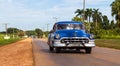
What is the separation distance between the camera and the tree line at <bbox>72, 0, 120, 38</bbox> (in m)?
97.6

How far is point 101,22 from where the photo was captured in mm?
174625

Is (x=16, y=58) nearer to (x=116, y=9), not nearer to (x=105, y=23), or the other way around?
(x=116, y=9)

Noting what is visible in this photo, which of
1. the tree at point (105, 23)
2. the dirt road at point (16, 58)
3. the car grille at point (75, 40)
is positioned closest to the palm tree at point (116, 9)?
the dirt road at point (16, 58)

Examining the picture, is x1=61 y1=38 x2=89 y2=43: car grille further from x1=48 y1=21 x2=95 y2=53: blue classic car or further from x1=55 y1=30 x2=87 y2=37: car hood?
x1=55 y1=30 x2=87 y2=37: car hood

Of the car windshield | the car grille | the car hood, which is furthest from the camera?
the car windshield

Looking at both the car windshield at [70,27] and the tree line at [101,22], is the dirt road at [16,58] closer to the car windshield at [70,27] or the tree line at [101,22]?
the car windshield at [70,27]

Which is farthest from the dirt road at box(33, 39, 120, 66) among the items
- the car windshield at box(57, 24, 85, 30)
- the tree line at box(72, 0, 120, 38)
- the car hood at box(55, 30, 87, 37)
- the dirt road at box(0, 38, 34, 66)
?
the tree line at box(72, 0, 120, 38)

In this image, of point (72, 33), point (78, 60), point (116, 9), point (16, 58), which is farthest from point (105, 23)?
point (78, 60)

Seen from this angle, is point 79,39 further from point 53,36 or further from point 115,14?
point 115,14

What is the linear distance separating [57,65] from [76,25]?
10.5 meters

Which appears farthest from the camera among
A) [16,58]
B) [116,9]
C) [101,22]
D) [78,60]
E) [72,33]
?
[101,22]

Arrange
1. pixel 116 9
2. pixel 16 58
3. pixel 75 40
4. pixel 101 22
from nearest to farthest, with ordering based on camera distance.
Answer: pixel 16 58
pixel 75 40
pixel 116 9
pixel 101 22

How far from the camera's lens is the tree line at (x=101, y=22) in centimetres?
9756

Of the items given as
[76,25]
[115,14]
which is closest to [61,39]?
[76,25]
